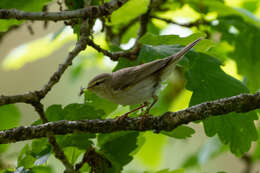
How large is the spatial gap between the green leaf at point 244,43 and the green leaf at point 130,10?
Answer: 76cm

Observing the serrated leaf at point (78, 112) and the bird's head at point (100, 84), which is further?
the bird's head at point (100, 84)

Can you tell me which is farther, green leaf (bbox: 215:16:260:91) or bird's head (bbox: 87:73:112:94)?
green leaf (bbox: 215:16:260:91)

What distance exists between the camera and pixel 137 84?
2764 mm

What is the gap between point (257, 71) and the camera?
3111mm

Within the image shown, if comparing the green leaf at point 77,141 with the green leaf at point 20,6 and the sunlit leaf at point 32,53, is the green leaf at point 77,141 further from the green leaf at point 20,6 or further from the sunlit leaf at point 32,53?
the sunlit leaf at point 32,53

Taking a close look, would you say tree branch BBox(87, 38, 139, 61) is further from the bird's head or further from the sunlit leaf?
the sunlit leaf

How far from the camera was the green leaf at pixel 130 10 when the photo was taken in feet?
8.29

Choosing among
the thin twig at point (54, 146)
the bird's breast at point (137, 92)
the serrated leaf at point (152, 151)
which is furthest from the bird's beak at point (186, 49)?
the serrated leaf at point (152, 151)

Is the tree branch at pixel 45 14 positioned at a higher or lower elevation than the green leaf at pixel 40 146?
higher

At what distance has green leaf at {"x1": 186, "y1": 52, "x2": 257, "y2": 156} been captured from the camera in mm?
2193

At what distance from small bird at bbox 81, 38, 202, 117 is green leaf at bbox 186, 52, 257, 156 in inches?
11.5

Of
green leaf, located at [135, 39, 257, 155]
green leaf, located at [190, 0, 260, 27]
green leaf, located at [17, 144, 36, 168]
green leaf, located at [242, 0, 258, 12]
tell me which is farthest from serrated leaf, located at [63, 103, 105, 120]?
green leaf, located at [242, 0, 258, 12]

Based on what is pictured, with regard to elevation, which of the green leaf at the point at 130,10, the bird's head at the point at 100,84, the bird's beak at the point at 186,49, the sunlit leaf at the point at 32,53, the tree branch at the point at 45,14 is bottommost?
the sunlit leaf at the point at 32,53

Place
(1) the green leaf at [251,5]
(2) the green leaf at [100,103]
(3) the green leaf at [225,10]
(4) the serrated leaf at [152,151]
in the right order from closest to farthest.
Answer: (2) the green leaf at [100,103], (3) the green leaf at [225,10], (4) the serrated leaf at [152,151], (1) the green leaf at [251,5]
